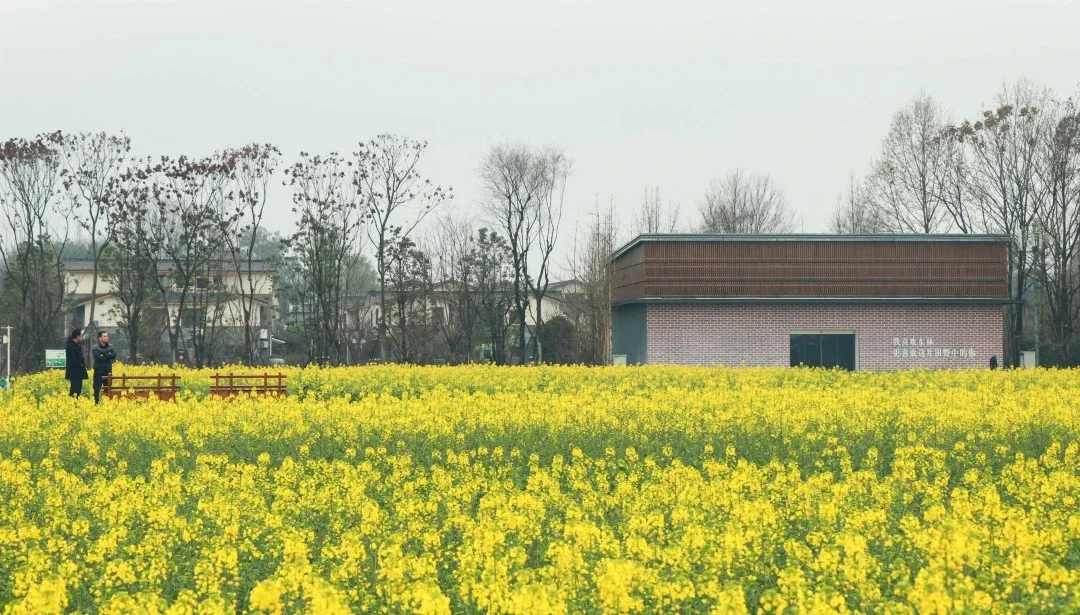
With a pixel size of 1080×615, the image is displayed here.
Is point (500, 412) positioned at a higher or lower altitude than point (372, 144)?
lower

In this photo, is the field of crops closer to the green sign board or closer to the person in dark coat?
the person in dark coat

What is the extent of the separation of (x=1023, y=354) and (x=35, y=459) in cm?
4129

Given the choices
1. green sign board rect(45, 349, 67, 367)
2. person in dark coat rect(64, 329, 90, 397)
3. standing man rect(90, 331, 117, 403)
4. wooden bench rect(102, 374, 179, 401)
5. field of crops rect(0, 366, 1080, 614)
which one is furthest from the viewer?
green sign board rect(45, 349, 67, 367)

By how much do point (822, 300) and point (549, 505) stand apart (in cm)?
3481

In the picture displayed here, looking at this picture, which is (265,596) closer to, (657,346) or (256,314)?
(657,346)

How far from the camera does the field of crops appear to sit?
25.7ft

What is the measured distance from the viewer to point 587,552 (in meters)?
9.04

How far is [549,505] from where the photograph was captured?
11.5 meters

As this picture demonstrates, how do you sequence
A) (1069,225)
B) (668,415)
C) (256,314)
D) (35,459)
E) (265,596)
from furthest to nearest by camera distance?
(256,314) → (1069,225) → (668,415) → (35,459) → (265,596)

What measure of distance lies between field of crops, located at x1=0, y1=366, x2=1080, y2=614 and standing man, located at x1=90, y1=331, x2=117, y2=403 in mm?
3139

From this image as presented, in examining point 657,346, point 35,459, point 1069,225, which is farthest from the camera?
point 1069,225

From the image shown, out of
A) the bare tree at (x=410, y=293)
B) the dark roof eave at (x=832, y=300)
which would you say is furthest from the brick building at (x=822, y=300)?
the bare tree at (x=410, y=293)

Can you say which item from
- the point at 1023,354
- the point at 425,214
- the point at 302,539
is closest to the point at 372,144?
the point at 425,214

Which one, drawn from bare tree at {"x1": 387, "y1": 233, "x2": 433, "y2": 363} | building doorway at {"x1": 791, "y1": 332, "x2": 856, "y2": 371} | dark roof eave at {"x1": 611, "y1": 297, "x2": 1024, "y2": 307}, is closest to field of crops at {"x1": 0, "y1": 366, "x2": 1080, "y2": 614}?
dark roof eave at {"x1": 611, "y1": 297, "x2": 1024, "y2": 307}
